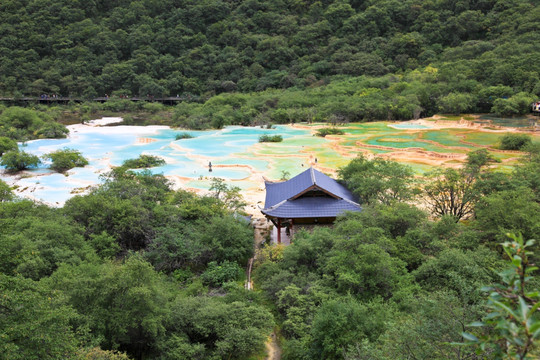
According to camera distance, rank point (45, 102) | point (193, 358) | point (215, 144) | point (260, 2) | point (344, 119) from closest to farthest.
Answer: point (193, 358) < point (215, 144) < point (344, 119) < point (45, 102) < point (260, 2)

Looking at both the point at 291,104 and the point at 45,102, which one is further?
the point at 45,102

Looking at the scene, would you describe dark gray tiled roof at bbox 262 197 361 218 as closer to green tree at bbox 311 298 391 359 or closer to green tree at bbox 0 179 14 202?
green tree at bbox 311 298 391 359

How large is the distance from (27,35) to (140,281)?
8873cm

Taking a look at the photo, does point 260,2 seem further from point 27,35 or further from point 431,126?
point 431,126

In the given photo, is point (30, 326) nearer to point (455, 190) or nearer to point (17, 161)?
point (455, 190)

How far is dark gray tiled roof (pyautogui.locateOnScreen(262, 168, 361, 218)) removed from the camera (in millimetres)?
14906

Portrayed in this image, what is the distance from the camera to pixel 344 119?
50.5 meters

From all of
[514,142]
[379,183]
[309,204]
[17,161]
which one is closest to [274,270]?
[309,204]

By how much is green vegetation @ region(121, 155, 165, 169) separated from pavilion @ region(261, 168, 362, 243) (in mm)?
16692

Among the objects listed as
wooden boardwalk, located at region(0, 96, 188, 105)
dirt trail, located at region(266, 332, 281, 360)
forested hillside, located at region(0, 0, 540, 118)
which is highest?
forested hillside, located at region(0, 0, 540, 118)

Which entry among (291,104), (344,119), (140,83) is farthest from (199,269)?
(140,83)

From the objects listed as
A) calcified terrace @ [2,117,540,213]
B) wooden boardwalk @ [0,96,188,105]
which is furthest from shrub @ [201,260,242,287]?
wooden boardwalk @ [0,96,188,105]

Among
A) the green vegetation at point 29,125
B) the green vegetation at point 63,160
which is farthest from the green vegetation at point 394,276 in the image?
the green vegetation at point 29,125

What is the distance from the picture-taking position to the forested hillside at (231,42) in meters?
71.1
